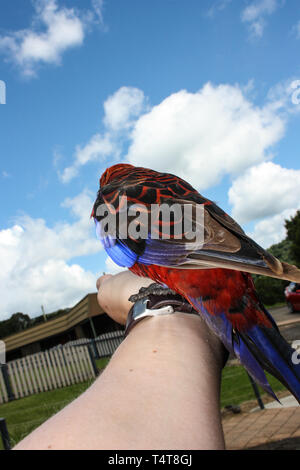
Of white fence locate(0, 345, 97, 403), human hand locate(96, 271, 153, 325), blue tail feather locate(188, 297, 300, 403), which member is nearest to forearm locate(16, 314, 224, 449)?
blue tail feather locate(188, 297, 300, 403)

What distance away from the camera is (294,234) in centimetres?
2214

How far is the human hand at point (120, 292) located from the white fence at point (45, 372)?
10069mm

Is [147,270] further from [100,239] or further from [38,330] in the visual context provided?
[38,330]

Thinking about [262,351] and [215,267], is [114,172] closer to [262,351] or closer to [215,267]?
[215,267]

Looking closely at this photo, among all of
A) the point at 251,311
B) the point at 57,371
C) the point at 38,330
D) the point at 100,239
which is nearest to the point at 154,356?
the point at 251,311

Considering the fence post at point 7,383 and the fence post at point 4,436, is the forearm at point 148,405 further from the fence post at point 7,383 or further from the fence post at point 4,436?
the fence post at point 7,383

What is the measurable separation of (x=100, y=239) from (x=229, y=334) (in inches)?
49.4

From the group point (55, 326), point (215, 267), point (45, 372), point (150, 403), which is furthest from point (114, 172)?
point (55, 326)

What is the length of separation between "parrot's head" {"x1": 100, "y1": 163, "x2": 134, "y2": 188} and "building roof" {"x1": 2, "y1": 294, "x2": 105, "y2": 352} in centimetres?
1722

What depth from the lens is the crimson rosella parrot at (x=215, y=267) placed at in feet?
4.86

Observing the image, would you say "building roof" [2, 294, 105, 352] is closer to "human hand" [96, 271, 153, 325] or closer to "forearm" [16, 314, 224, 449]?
"human hand" [96, 271, 153, 325]

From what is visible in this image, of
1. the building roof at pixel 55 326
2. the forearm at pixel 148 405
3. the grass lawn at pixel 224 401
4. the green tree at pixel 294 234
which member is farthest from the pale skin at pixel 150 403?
the green tree at pixel 294 234

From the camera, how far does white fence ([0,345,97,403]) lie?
11.8 meters
